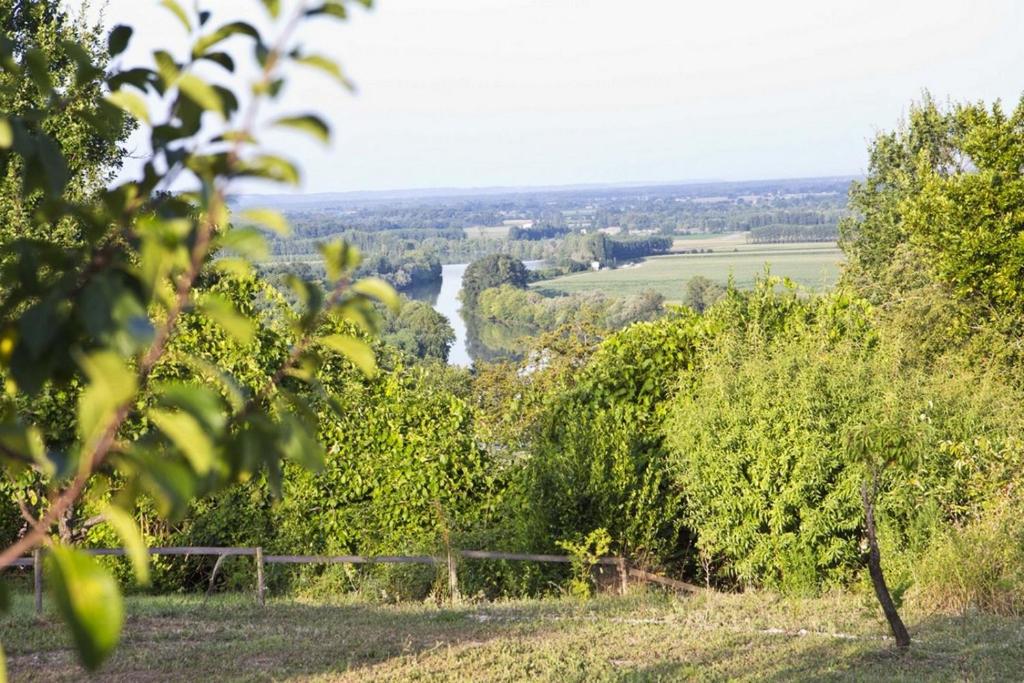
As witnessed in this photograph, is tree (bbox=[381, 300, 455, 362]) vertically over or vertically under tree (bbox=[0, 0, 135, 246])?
under

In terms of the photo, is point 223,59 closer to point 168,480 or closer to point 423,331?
point 168,480

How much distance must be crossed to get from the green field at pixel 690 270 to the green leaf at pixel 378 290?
5754 centimetres

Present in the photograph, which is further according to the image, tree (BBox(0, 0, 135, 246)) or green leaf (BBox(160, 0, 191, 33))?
tree (BBox(0, 0, 135, 246))

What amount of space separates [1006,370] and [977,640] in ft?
26.8

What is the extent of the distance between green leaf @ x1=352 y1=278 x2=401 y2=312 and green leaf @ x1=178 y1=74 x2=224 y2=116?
276mm

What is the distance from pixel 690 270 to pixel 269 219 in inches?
3095

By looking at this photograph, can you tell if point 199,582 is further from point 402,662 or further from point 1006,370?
point 1006,370

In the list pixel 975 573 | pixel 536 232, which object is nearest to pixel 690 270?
pixel 536 232

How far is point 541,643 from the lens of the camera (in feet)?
23.2

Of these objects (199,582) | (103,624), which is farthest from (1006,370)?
(103,624)

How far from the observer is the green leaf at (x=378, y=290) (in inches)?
57.6

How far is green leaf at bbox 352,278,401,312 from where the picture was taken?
146 centimetres

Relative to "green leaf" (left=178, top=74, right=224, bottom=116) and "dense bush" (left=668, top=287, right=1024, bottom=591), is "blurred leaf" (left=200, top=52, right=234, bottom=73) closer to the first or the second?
"green leaf" (left=178, top=74, right=224, bottom=116)

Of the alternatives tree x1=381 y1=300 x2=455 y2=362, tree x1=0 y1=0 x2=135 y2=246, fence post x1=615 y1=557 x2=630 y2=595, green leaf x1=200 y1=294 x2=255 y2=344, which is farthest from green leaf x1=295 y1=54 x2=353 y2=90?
tree x1=381 y1=300 x2=455 y2=362
